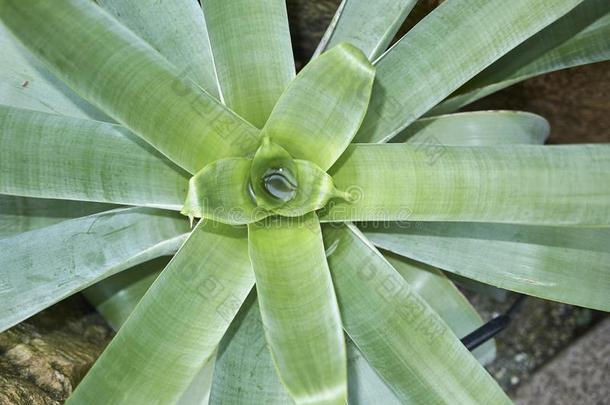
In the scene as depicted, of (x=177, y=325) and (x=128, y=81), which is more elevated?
(x=128, y=81)

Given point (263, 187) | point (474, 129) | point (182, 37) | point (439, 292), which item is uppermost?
point (182, 37)

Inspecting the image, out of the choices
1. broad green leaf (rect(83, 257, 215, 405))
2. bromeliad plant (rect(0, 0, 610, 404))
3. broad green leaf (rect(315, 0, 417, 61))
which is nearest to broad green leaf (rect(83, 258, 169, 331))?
broad green leaf (rect(83, 257, 215, 405))

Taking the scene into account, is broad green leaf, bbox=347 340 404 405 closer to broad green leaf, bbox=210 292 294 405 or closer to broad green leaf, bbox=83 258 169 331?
broad green leaf, bbox=210 292 294 405

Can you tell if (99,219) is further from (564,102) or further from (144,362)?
(564,102)

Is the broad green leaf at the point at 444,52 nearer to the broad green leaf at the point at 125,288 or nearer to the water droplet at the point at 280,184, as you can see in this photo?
the water droplet at the point at 280,184

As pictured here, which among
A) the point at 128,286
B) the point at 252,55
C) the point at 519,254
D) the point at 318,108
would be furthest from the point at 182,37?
the point at 519,254

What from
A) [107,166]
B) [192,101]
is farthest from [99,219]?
[192,101]

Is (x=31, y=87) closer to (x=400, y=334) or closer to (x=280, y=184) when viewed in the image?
(x=280, y=184)
